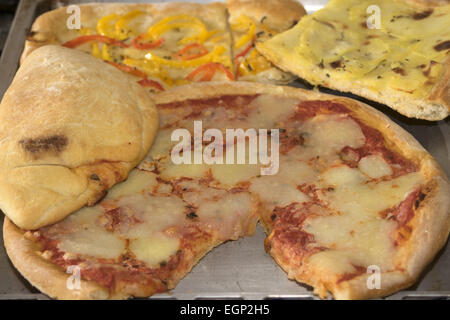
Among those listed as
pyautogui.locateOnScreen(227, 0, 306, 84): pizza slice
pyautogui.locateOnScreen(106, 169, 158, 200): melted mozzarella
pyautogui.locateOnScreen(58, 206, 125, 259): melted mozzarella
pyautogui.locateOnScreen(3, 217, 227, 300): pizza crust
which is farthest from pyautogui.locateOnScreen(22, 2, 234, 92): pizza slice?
pyautogui.locateOnScreen(3, 217, 227, 300): pizza crust

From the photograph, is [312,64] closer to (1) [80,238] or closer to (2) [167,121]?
(2) [167,121]

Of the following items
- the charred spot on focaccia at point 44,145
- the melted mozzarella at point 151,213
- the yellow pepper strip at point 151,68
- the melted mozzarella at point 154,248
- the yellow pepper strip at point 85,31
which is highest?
the charred spot on focaccia at point 44,145

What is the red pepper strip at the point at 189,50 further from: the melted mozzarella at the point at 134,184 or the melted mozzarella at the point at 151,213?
the melted mozzarella at the point at 151,213

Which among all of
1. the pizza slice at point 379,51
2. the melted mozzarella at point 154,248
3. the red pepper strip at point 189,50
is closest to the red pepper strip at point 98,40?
the red pepper strip at point 189,50

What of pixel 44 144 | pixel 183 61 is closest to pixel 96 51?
pixel 183 61

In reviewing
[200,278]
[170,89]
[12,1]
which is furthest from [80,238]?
[12,1]
